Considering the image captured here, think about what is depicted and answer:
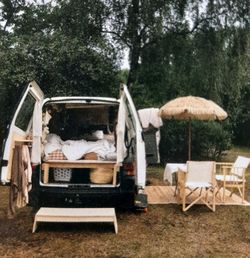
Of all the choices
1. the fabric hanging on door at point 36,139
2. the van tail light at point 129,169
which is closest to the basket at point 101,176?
the van tail light at point 129,169

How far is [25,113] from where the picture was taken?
22.9 ft

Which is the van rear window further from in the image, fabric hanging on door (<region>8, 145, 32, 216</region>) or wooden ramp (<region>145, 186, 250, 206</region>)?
wooden ramp (<region>145, 186, 250, 206</region>)

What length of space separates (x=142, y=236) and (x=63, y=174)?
5.01 feet

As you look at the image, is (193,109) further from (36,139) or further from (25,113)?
(36,139)

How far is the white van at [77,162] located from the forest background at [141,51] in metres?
5.42

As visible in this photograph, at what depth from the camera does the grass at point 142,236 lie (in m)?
5.51

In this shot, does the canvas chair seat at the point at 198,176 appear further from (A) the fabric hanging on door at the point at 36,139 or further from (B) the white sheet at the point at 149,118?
(B) the white sheet at the point at 149,118

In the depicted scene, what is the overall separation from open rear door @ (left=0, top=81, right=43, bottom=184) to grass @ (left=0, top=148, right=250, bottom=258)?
2.99 feet

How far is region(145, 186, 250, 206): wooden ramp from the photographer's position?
856 cm

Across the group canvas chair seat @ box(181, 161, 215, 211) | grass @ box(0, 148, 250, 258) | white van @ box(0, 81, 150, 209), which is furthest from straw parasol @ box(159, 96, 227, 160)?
white van @ box(0, 81, 150, 209)

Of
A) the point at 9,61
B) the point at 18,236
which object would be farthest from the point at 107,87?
the point at 18,236

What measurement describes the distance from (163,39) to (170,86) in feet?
4.61

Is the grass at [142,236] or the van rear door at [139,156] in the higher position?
the van rear door at [139,156]

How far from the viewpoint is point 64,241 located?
598cm
